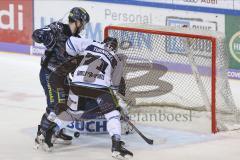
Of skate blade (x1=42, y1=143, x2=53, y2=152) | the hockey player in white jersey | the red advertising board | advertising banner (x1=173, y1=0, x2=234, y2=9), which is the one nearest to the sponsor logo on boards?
advertising banner (x1=173, y1=0, x2=234, y2=9)

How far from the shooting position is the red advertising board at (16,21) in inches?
431

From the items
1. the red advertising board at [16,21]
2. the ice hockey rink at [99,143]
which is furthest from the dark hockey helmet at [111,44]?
the red advertising board at [16,21]

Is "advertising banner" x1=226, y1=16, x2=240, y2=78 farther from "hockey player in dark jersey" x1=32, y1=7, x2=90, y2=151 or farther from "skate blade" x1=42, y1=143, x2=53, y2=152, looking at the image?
"skate blade" x1=42, y1=143, x2=53, y2=152

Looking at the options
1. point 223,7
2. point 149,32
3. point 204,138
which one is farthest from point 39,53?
point 204,138

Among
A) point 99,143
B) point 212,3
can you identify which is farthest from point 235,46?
point 99,143

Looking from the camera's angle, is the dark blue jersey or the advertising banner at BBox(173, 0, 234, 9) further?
the advertising banner at BBox(173, 0, 234, 9)

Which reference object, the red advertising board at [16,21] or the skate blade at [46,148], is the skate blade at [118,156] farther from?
the red advertising board at [16,21]

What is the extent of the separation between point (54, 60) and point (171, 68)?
4.24 ft

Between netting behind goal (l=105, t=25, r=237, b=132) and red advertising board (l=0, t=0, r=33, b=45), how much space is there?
11.7ft

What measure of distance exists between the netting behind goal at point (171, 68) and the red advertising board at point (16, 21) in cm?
356

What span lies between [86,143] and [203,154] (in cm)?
98

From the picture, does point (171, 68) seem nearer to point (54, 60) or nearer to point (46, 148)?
point (54, 60)

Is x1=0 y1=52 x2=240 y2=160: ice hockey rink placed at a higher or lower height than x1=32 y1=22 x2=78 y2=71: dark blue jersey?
lower

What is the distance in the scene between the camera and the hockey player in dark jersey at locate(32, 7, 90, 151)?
6.42 meters
